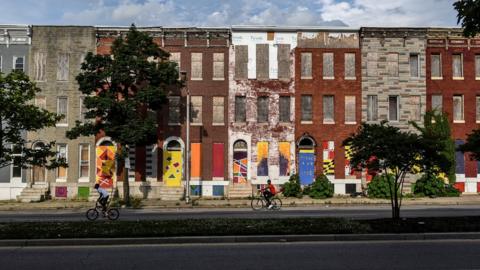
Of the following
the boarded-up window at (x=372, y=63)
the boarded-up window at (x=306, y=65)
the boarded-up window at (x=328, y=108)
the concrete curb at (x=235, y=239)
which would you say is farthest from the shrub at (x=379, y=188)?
the concrete curb at (x=235, y=239)

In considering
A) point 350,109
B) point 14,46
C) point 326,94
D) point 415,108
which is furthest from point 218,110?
point 14,46

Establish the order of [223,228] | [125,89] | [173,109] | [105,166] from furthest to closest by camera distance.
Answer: [173,109], [105,166], [125,89], [223,228]

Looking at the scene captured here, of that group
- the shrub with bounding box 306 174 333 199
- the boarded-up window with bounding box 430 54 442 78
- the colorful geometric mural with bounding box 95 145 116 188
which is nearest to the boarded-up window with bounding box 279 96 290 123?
the shrub with bounding box 306 174 333 199

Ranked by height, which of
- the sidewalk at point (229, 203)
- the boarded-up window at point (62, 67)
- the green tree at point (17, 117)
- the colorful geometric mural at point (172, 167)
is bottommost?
the sidewalk at point (229, 203)

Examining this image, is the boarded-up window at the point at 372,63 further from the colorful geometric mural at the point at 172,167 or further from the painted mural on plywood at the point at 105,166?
the painted mural on plywood at the point at 105,166

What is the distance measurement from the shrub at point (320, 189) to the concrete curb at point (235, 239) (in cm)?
2179

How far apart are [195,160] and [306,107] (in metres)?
9.39

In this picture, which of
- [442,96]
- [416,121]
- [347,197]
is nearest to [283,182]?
[347,197]

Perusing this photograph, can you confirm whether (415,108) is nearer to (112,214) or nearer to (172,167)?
(172,167)

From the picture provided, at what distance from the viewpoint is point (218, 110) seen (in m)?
39.2

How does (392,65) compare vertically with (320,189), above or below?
above

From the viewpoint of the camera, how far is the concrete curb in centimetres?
1379

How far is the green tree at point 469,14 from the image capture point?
15.0 meters

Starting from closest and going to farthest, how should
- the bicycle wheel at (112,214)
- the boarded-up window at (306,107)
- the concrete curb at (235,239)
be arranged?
the concrete curb at (235,239), the bicycle wheel at (112,214), the boarded-up window at (306,107)
